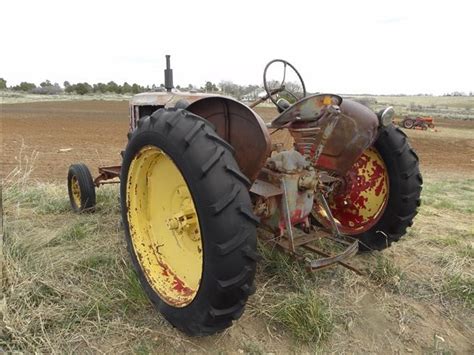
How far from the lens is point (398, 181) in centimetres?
302

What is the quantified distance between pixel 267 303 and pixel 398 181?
1.40m

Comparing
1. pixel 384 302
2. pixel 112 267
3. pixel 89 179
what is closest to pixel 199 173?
pixel 112 267

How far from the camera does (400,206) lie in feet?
9.93

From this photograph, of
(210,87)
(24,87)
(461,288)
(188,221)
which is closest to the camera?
(188,221)

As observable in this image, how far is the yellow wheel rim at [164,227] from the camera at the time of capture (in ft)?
7.64

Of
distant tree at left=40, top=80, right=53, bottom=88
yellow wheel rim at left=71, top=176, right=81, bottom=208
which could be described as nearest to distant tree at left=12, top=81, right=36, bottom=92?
distant tree at left=40, top=80, right=53, bottom=88

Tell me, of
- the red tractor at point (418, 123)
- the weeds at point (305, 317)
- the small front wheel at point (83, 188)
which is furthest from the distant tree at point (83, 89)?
the weeds at point (305, 317)

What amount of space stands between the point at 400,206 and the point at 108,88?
63.7 metres

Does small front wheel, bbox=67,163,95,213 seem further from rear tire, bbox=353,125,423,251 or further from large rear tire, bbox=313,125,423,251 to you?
rear tire, bbox=353,125,423,251

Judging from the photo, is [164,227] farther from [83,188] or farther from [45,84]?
[45,84]

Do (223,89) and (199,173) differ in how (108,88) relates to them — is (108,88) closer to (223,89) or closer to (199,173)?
(223,89)

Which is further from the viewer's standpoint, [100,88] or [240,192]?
[100,88]

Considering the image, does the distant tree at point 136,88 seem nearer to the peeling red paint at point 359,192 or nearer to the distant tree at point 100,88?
the distant tree at point 100,88

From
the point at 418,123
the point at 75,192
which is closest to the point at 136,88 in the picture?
the point at 418,123
